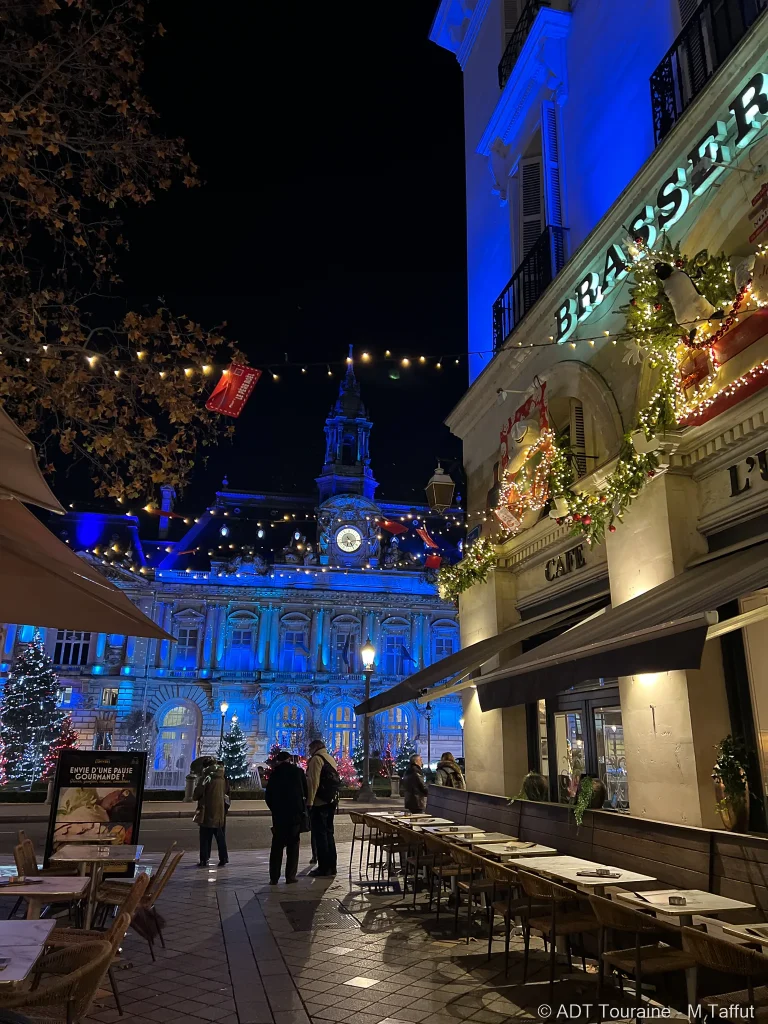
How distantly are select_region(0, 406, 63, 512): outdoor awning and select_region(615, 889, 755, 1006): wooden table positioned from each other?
409 cm

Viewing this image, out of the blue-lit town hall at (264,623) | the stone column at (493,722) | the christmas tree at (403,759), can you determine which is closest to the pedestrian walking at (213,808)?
the stone column at (493,722)

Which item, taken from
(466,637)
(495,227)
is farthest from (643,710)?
(495,227)

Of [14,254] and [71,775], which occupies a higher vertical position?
[14,254]

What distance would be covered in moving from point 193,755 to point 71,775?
102 feet

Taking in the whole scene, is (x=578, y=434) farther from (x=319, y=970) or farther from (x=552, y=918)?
(x=319, y=970)

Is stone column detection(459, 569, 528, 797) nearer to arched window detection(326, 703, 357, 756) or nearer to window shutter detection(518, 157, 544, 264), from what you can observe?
window shutter detection(518, 157, 544, 264)

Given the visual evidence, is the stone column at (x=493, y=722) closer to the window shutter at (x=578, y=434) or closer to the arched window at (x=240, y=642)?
the window shutter at (x=578, y=434)

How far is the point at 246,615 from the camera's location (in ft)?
126

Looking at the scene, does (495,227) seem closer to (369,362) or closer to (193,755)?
(369,362)

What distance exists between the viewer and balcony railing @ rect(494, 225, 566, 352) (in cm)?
1033

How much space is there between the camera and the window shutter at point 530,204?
11.5 m

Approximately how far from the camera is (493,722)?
10477 millimetres

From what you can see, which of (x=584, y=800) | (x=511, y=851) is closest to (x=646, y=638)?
(x=584, y=800)

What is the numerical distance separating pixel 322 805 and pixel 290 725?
91.8 feet
